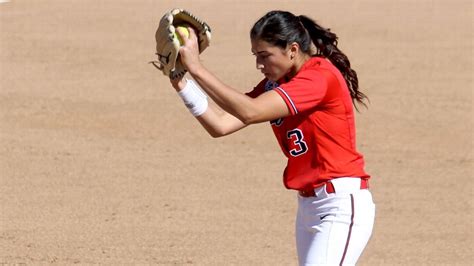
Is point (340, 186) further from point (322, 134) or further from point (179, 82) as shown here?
point (179, 82)

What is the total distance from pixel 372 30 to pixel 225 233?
11471mm

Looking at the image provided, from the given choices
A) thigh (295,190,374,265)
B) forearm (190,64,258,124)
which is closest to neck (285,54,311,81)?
forearm (190,64,258,124)

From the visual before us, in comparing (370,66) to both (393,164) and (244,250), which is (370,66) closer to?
(393,164)

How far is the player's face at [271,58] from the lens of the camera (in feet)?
17.1

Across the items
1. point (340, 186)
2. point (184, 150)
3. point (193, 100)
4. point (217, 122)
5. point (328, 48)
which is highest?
point (328, 48)

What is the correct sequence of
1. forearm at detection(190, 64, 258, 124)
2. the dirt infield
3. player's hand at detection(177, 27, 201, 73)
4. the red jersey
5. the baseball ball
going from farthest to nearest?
the dirt infield, the red jersey, the baseball ball, player's hand at detection(177, 27, 201, 73), forearm at detection(190, 64, 258, 124)

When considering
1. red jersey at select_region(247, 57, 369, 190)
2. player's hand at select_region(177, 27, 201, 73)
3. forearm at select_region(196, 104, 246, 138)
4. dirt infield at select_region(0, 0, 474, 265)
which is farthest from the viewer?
dirt infield at select_region(0, 0, 474, 265)

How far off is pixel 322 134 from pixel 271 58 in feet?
1.42

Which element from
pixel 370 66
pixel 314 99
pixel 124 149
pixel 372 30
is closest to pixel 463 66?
pixel 370 66

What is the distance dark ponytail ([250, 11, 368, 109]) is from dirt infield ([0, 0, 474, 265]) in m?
3.42

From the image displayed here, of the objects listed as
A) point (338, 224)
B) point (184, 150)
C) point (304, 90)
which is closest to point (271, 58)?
point (304, 90)

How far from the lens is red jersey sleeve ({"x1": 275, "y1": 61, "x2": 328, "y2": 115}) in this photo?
505 centimetres

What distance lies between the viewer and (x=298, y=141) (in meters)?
5.29

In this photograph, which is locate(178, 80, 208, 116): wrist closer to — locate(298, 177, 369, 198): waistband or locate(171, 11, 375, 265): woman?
locate(171, 11, 375, 265): woman
